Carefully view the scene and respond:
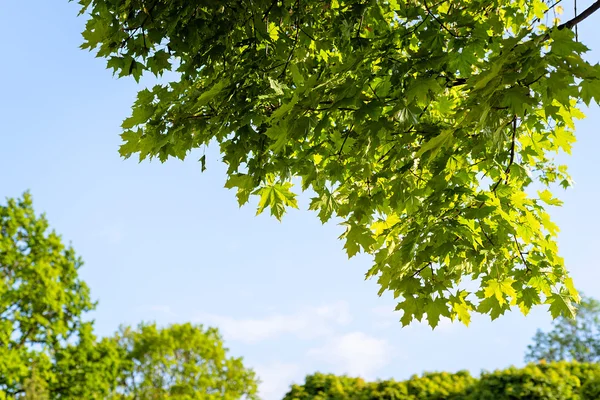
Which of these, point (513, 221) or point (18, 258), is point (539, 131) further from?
point (18, 258)

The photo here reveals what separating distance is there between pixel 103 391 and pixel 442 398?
9.69 metres

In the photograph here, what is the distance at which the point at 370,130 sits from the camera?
4309 mm

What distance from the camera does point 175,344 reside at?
2473 centimetres

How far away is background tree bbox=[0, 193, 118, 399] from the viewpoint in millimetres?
15938

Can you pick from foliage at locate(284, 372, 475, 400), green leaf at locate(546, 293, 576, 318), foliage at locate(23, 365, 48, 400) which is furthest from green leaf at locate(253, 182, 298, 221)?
foliage at locate(23, 365, 48, 400)

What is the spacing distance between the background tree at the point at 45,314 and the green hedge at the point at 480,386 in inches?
259

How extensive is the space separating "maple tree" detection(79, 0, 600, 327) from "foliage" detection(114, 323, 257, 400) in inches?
767

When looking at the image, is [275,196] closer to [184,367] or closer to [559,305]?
[559,305]

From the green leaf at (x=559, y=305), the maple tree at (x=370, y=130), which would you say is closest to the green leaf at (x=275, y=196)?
the maple tree at (x=370, y=130)

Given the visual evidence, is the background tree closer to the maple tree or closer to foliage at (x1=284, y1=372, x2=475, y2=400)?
foliage at (x1=284, y1=372, x2=475, y2=400)

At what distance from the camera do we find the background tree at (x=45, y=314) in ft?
52.3

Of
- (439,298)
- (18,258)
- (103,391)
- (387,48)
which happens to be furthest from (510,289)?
(18,258)

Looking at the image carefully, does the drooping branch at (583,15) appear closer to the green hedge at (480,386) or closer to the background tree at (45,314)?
the green hedge at (480,386)

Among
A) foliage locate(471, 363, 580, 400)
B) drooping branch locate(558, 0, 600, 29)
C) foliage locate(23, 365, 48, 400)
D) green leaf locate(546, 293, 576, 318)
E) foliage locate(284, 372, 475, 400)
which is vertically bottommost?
green leaf locate(546, 293, 576, 318)
